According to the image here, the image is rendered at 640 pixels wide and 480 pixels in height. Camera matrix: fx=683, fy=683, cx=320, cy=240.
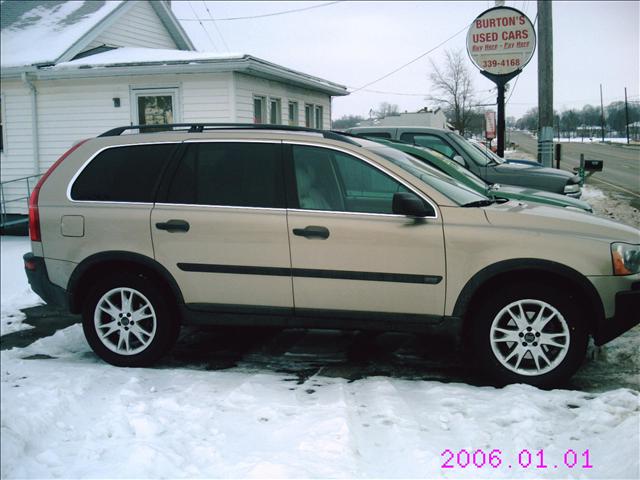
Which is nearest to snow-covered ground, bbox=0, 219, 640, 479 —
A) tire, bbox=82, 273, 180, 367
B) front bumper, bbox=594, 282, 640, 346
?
tire, bbox=82, 273, 180, 367

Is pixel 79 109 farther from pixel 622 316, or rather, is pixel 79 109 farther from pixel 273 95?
pixel 622 316

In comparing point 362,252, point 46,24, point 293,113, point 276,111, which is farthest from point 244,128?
point 46,24

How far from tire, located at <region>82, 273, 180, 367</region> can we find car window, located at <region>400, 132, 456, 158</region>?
5.81 m

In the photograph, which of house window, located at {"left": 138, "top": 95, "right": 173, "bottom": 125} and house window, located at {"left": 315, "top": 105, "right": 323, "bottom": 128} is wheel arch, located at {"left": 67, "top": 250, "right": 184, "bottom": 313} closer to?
house window, located at {"left": 138, "top": 95, "right": 173, "bottom": 125}

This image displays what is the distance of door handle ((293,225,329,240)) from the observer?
482 cm

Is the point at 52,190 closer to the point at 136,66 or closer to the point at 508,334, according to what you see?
the point at 508,334

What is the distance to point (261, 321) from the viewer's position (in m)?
Answer: 5.05

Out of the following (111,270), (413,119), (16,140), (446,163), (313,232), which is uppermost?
(413,119)

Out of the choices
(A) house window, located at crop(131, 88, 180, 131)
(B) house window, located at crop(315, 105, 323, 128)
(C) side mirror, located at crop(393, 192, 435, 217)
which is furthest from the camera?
(B) house window, located at crop(315, 105, 323, 128)

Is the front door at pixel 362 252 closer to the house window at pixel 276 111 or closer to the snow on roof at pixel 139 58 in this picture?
the snow on roof at pixel 139 58

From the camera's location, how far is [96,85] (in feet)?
48.2

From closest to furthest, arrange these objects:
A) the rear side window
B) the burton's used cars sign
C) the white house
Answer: the rear side window → the burton's used cars sign → the white house

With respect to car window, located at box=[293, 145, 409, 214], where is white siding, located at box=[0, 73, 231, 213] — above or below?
above

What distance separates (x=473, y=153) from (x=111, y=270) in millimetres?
6301
